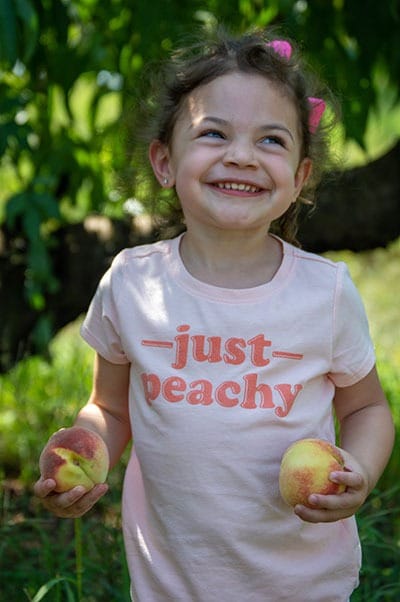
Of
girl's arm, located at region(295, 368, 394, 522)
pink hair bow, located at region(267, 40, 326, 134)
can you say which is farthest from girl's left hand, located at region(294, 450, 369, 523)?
pink hair bow, located at region(267, 40, 326, 134)

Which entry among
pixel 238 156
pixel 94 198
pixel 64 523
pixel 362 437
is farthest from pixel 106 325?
pixel 94 198

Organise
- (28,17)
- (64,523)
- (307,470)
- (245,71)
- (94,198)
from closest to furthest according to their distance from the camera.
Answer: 1. (307,470)
2. (245,71)
3. (28,17)
4. (64,523)
5. (94,198)

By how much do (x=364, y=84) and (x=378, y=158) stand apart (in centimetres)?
66

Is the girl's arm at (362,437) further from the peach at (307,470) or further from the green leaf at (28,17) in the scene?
the green leaf at (28,17)

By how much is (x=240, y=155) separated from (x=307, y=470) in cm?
55

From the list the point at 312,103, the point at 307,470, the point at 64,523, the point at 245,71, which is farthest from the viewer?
the point at 64,523

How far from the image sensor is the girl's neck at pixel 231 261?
1998 mm

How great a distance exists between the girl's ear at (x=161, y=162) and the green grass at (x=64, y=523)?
70 centimetres

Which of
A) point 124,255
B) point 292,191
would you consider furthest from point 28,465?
point 292,191

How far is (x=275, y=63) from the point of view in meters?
2.05

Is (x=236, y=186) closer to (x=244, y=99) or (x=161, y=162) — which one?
(x=244, y=99)

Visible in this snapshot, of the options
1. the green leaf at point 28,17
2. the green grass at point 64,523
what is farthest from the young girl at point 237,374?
the green leaf at point 28,17

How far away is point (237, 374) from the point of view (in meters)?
1.91

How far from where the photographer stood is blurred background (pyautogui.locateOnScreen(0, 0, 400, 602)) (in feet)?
8.97
